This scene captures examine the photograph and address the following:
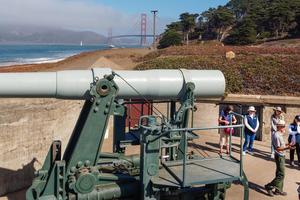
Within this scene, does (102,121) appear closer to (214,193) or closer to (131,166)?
(131,166)

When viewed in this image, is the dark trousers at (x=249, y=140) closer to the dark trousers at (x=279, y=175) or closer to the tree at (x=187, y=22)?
the dark trousers at (x=279, y=175)

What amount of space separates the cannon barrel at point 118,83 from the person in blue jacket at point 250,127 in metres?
4.15

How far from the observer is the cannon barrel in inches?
217

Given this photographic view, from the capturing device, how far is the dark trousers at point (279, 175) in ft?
25.1

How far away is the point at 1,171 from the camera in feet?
26.0

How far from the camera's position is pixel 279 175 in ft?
25.5

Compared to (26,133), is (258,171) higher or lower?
lower

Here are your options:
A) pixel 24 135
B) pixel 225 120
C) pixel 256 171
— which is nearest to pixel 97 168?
pixel 24 135

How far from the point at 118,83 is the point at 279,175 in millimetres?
3770

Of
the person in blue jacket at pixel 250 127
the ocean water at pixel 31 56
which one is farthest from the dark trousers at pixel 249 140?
the ocean water at pixel 31 56

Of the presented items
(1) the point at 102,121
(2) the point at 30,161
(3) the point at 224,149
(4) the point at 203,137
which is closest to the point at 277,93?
(4) the point at 203,137

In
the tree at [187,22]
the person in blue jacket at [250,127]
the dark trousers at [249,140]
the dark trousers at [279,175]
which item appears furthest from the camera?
the tree at [187,22]

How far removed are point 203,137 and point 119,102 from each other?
23.2 feet

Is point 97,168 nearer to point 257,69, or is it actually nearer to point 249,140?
point 249,140
